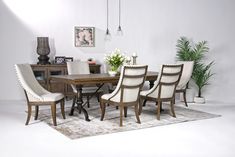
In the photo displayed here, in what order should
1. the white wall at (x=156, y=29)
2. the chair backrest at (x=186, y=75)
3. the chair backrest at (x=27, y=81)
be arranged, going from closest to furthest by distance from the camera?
1. the chair backrest at (x=27, y=81)
2. the chair backrest at (x=186, y=75)
3. the white wall at (x=156, y=29)

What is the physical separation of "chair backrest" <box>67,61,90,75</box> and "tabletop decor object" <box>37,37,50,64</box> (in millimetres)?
922

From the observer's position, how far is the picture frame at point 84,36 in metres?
6.65

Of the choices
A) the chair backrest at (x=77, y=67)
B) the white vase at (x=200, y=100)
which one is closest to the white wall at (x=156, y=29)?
the white vase at (x=200, y=100)

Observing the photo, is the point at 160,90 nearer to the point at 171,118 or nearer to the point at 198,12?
the point at 171,118

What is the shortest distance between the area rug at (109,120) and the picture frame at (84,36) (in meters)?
1.88

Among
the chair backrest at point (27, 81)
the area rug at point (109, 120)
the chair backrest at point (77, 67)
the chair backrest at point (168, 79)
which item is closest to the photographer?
the area rug at point (109, 120)

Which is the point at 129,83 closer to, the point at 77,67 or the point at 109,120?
the point at 109,120

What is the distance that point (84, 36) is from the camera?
670 cm

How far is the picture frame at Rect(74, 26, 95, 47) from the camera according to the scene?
6.65 metres

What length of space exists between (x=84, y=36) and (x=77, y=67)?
1.36 meters

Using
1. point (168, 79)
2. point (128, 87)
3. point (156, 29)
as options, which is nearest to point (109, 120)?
point (128, 87)

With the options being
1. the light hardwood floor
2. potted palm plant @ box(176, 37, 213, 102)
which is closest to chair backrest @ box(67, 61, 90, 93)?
the light hardwood floor

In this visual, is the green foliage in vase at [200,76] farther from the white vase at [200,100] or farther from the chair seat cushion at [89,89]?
the chair seat cushion at [89,89]

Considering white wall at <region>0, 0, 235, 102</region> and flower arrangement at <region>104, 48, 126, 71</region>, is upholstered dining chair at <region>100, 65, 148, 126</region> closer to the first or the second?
flower arrangement at <region>104, 48, 126, 71</region>
